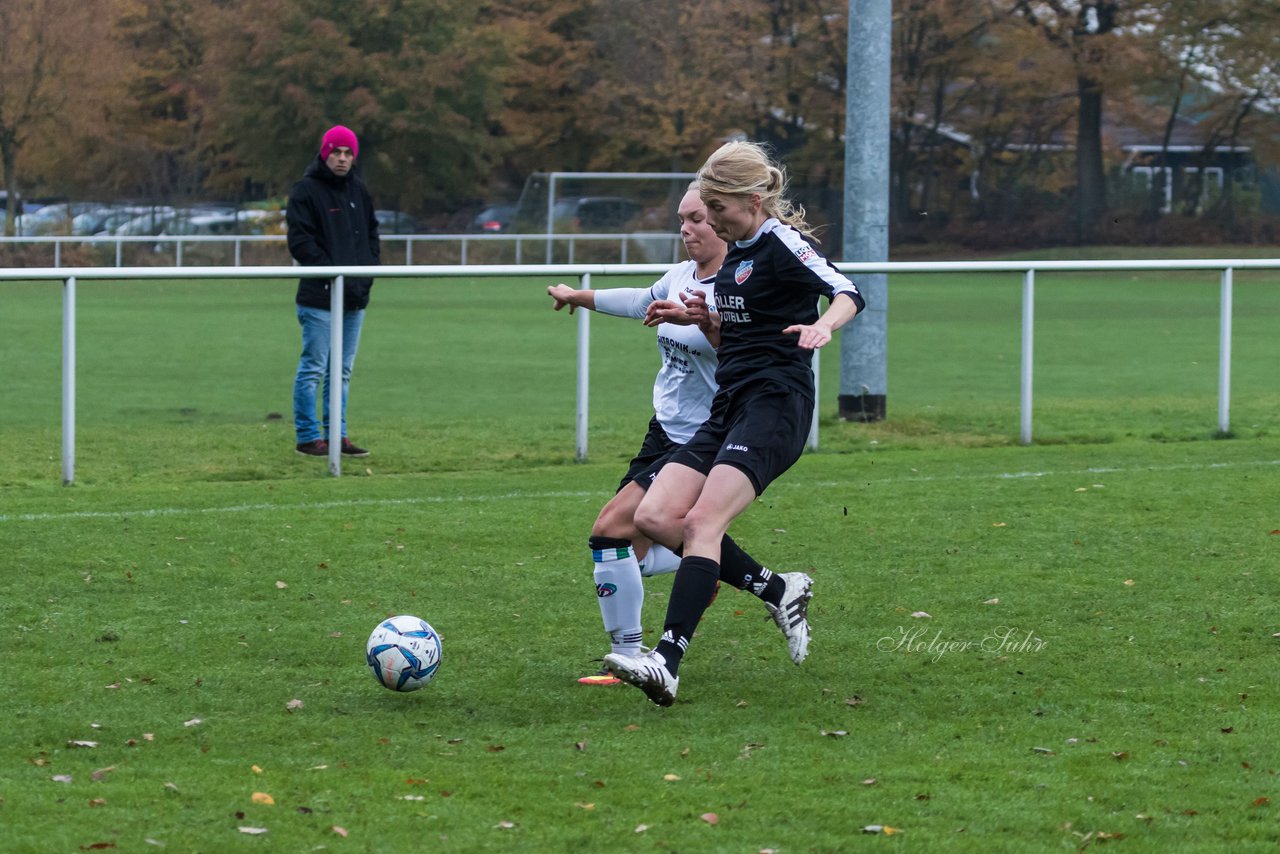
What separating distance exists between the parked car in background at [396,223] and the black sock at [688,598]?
119ft

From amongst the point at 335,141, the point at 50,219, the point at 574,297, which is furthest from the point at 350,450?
the point at 50,219

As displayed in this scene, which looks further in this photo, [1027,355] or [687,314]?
[1027,355]

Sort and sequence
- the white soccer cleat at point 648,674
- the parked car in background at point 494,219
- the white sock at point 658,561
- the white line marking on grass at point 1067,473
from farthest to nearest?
the parked car in background at point 494,219, the white line marking on grass at point 1067,473, the white sock at point 658,561, the white soccer cleat at point 648,674

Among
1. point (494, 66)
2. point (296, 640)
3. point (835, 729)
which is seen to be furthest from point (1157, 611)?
point (494, 66)

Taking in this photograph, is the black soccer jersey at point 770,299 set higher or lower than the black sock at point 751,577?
higher

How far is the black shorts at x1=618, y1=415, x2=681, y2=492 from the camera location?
612 cm

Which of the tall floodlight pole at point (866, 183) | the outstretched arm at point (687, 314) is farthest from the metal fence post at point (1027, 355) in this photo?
the outstretched arm at point (687, 314)

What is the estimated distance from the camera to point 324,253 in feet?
37.0

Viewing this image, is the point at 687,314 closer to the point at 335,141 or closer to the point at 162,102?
the point at 335,141

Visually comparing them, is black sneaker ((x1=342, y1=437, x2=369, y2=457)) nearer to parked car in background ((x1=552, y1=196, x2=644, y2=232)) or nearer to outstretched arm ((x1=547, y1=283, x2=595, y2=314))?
outstretched arm ((x1=547, y1=283, x2=595, y2=314))

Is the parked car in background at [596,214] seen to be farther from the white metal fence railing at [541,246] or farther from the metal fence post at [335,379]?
the metal fence post at [335,379]

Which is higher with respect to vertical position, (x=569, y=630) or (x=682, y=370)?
(x=682, y=370)

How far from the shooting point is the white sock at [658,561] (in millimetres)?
6289

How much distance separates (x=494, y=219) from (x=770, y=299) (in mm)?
38198
